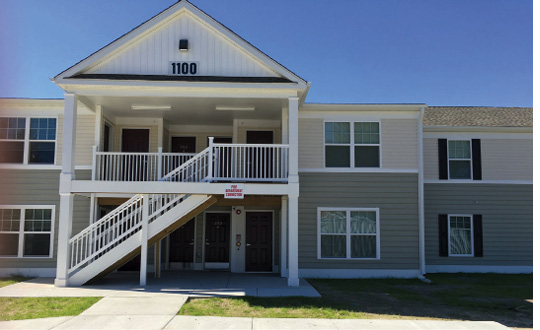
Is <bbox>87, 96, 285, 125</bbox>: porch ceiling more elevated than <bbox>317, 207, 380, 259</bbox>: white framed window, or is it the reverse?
<bbox>87, 96, 285, 125</bbox>: porch ceiling

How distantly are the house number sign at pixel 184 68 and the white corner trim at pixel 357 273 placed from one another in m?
6.94

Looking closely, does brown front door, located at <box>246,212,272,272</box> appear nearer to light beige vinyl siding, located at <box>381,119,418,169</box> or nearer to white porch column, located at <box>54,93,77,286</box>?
light beige vinyl siding, located at <box>381,119,418,169</box>

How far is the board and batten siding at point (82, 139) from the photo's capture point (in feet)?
49.7

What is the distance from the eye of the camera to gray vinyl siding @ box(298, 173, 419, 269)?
15188mm

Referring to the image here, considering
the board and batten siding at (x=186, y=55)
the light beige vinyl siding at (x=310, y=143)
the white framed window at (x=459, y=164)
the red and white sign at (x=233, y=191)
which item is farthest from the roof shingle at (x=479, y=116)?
the red and white sign at (x=233, y=191)

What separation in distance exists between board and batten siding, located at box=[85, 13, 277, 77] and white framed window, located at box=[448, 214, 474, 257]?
838cm

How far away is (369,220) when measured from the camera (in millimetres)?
15406

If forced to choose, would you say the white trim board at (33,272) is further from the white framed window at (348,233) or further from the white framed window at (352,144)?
the white framed window at (352,144)

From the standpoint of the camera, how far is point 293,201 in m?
12.7

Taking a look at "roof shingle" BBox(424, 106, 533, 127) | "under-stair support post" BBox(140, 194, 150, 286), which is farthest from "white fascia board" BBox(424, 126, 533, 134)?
"under-stair support post" BBox(140, 194, 150, 286)

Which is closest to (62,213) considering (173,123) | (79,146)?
(79,146)

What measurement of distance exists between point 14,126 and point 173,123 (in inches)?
201

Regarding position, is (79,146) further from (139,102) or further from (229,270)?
(229,270)

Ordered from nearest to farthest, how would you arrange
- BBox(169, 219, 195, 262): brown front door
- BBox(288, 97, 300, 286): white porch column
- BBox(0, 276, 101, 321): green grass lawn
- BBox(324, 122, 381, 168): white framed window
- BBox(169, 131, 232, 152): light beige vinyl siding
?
BBox(0, 276, 101, 321): green grass lawn < BBox(288, 97, 300, 286): white porch column < BBox(324, 122, 381, 168): white framed window < BBox(169, 219, 195, 262): brown front door < BBox(169, 131, 232, 152): light beige vinyl siding
